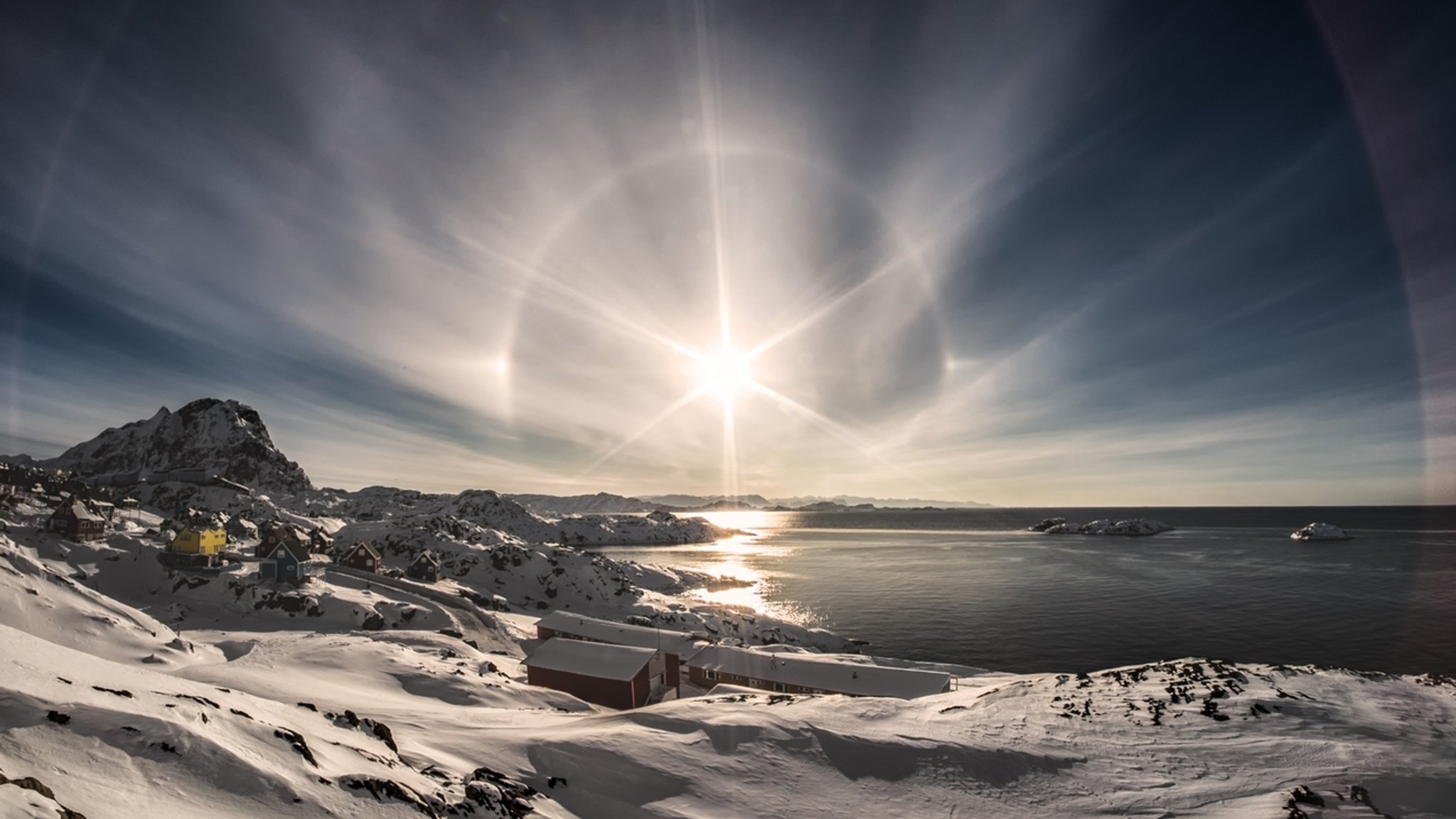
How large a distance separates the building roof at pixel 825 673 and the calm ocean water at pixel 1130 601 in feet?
64.2

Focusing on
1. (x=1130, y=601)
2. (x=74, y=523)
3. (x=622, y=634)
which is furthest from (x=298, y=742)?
(x=1130, y=601)

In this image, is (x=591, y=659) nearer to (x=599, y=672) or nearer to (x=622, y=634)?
(x=599, y=672)

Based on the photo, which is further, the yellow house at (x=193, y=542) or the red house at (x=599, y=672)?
the yellow house at (x=193, y=542)

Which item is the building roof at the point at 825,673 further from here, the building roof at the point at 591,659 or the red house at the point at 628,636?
the building roof at the point at 591,659

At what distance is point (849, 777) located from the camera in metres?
22.7

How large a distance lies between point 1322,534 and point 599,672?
726 feet

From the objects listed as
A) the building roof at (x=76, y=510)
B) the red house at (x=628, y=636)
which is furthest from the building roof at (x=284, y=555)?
the red house at (x=628, y=636)

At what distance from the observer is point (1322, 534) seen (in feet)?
538

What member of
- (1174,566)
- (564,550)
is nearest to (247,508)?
(564,550)

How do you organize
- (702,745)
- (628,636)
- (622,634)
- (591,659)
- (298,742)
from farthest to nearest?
(622,634), (628,636), (591,659), (702,745), (298,742)

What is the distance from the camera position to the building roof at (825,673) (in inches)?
1628

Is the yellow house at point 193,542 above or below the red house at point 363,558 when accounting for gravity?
above

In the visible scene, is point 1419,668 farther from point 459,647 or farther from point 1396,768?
point 459,647

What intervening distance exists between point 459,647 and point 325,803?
3866 cm
